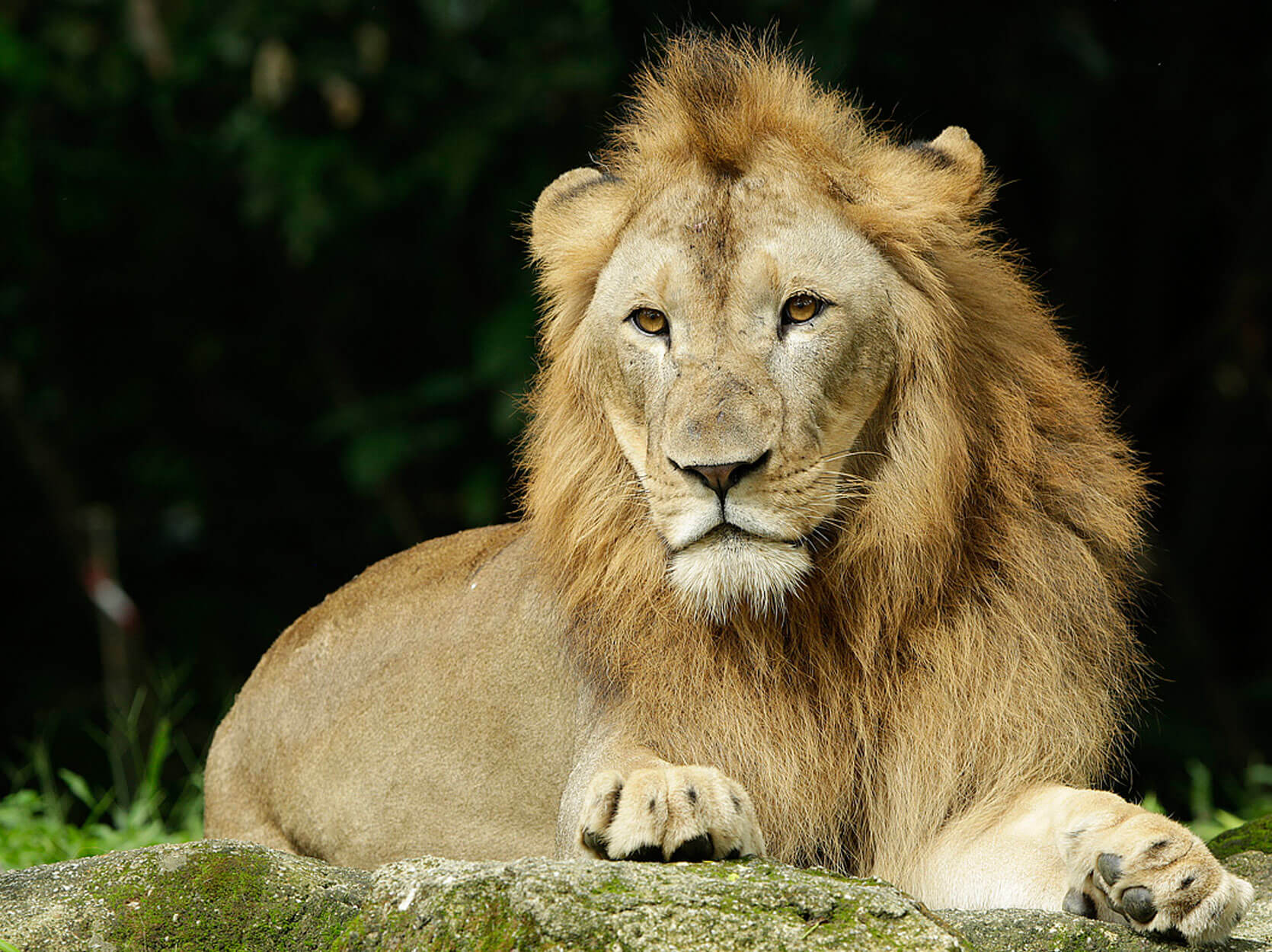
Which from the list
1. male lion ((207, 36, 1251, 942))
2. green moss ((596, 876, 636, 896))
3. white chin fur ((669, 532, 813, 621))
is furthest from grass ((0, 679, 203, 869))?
green moss ((596, 876, 636, 896))

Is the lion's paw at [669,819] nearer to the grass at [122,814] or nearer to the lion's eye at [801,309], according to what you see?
the lion's eye at [801,309]

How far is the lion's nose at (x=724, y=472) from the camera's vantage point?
2.83 metres

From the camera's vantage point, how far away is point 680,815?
2600 millimetres

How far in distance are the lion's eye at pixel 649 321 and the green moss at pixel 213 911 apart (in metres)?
1.28

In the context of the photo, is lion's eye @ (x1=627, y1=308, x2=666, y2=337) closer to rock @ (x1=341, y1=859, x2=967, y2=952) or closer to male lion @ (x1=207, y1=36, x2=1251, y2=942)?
male lion @ (x1=207, y1=36, x2=1251, y2=942)

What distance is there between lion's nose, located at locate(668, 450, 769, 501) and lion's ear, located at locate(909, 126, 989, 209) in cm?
91

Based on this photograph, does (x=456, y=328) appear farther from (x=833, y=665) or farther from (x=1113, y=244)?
(x=833, y=665)

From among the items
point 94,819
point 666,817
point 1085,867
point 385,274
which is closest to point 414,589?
point 94,819

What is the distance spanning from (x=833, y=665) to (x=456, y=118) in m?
5.06

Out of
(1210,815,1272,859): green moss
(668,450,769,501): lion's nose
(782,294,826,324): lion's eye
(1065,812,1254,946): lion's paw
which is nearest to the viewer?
(1065,812,1254,946): lion's paw

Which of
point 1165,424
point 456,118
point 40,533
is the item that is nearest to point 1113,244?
point 1165,424

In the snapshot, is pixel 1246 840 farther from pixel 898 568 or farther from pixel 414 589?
pixel 414 589

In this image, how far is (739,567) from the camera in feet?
9.52

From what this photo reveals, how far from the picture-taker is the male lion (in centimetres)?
295
